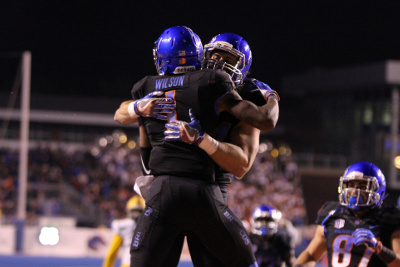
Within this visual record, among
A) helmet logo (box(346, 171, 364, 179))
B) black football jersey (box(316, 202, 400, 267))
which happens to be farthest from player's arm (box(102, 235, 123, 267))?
helmet logo (box(346, 171, 364, 179))

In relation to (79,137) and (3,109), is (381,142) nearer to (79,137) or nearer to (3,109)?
(79,137)

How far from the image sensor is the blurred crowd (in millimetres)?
19250

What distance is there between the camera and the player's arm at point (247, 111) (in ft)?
9.91

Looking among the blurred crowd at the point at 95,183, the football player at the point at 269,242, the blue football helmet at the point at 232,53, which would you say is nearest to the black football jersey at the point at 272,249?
the football player at the point at 269,242

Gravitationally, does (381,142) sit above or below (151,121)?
above

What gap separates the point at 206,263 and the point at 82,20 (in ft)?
90.7

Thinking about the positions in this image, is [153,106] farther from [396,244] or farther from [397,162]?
[397,162]

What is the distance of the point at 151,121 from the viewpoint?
3156mm

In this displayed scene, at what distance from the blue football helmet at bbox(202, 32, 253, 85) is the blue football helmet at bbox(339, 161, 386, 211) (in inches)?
48.2

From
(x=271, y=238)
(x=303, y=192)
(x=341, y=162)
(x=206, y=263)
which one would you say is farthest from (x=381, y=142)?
(x=206, y=263)

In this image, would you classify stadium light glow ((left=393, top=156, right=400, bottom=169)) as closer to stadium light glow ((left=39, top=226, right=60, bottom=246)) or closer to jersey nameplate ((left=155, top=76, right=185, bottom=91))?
stadium light glow ((left=39, top=226, right=60, bottom=246))

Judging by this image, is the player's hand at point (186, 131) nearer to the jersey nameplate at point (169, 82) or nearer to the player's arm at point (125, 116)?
the jersey nameplate at point (169, 82)

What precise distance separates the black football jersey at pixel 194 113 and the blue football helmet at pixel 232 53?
31 cm

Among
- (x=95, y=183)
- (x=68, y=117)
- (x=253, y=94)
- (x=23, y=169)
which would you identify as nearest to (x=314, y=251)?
(x=253, y=94)
